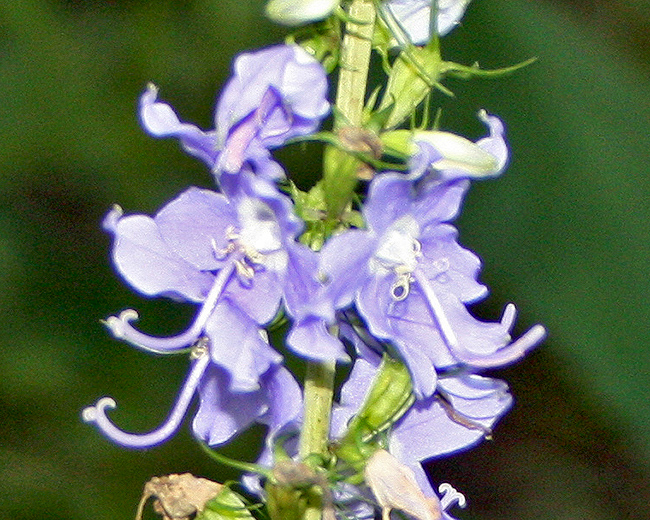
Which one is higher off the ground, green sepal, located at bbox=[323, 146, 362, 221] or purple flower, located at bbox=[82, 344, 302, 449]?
green sepal, located at bbox=[323, 146, 362, 221]

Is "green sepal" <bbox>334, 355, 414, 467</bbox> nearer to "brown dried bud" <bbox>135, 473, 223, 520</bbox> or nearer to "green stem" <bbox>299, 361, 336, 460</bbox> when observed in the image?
"green stem" <bbox>299, 361, 336, 460</bbox>

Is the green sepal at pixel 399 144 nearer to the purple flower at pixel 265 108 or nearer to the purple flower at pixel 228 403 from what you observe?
the purple flower at pixel 265 108

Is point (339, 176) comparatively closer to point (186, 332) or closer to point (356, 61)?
point (356, 61)

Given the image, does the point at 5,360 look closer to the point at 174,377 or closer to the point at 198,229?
the point at 174,377

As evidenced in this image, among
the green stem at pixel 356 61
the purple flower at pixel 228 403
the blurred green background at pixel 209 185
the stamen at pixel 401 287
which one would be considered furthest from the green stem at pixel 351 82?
the blurred green background at pixel 209 185

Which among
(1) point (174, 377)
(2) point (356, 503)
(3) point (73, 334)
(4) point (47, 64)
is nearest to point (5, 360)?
(3) point (73, 334)

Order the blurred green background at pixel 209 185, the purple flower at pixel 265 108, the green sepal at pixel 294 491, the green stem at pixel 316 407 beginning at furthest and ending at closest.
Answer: the blurred green background at pixel 209 185 → the green stem at pixel 316 407 → the green sepal at pixel 294 491 → the purple flower at pixel 265 108

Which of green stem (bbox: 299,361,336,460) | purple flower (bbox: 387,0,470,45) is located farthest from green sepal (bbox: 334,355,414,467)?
purple flower (bbox: 387,0,470,45)
